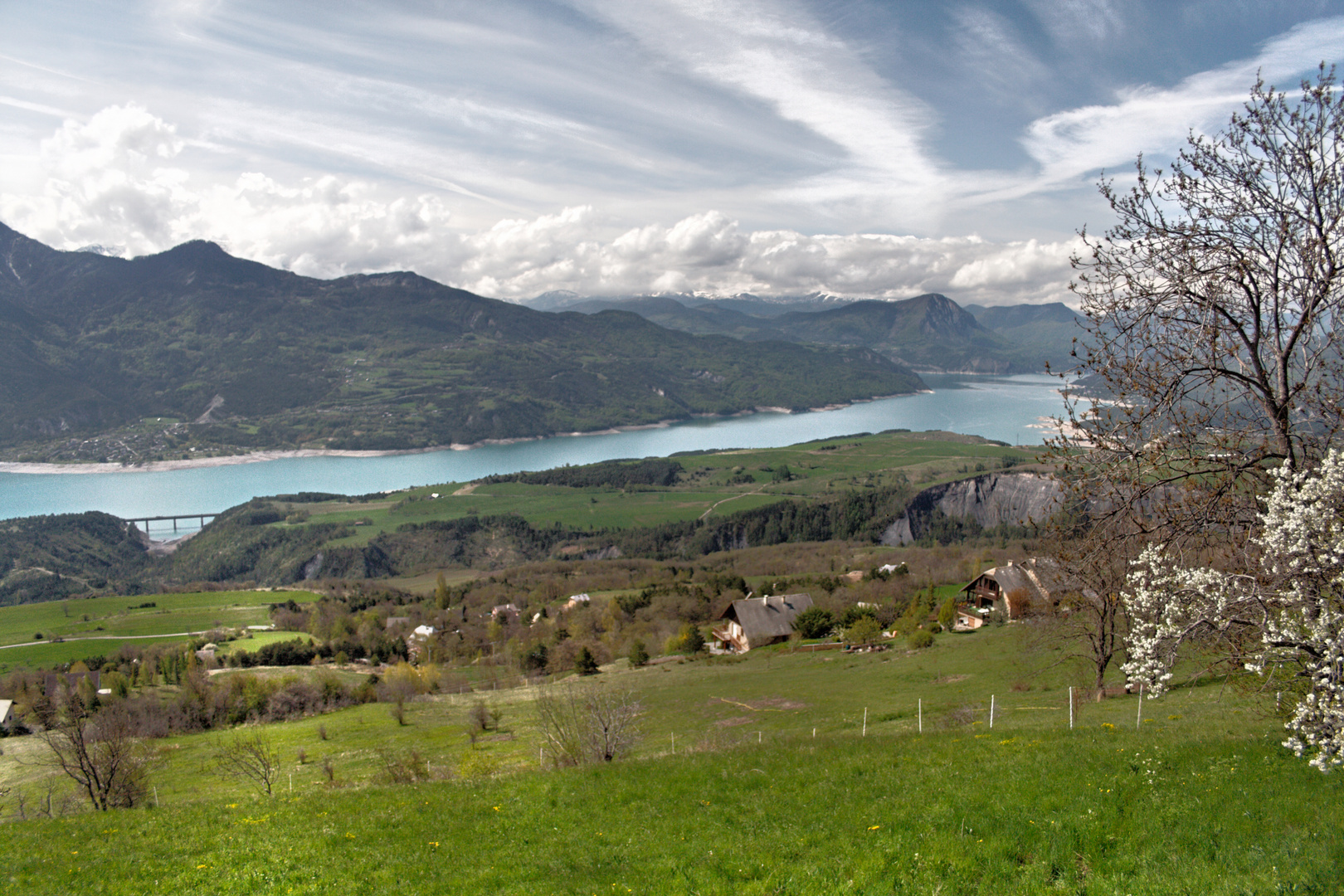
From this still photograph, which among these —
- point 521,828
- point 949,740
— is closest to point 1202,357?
point 949,740

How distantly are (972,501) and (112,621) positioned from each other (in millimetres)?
127754

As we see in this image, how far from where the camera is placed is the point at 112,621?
8619 cm

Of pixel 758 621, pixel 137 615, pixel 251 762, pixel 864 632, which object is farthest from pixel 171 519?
pixel 864 632

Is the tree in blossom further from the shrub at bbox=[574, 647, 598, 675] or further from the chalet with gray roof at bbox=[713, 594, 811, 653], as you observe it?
the chalet with gray roof at bbox=[713, 594, 811, 653]

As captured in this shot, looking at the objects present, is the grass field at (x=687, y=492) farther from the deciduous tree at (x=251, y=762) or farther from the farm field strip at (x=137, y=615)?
the deciduous tree at (x=251, y=762)

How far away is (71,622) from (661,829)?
107 m

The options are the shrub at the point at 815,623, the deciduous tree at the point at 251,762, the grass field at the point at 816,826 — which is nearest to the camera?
the grass field at the point at 816,826

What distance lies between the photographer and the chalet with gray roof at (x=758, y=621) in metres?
53.2

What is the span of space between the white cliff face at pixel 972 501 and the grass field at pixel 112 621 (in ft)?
302

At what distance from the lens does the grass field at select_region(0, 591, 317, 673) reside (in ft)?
240

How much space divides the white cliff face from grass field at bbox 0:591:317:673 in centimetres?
9194

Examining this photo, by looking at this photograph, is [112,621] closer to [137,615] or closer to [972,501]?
[137,615]

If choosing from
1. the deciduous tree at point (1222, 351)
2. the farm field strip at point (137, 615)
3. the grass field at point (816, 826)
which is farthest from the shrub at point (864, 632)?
the farm field strip at point (137, 615)

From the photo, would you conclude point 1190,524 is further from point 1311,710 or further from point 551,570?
point 551,570
